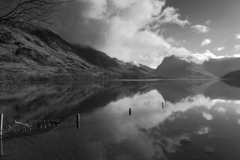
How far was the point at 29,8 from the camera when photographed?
9.39 meters

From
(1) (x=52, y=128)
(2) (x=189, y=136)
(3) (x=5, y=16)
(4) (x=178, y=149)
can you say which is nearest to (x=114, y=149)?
(4) (x=178, y=149)

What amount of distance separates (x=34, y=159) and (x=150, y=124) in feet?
71.3

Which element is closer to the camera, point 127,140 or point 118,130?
point 127,140

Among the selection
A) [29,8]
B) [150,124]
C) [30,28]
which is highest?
[29,8]

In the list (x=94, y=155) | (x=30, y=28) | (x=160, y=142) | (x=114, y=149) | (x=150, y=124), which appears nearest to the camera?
(x=30, y=28)

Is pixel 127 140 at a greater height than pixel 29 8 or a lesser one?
lesser

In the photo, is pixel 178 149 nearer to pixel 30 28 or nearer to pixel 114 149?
pixel 114 149

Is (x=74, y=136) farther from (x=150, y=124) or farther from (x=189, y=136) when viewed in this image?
(x=189, y=136)

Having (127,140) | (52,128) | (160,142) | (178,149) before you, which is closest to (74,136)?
(52,128)

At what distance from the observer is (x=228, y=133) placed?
25.0 meters

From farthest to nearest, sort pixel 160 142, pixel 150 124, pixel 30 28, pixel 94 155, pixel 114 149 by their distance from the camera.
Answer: pixel 150 124 → pixel 160 142 → pixel 114 149 → pixel 94 155 → pixel 30 28

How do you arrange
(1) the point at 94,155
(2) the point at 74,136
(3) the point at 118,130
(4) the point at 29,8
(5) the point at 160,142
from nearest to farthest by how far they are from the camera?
1. (4) the point at 29,8
2. (1) the point at 94,155
3. (5) the point at 160,142
4. (2) the point at 74,136
5. (3) the point at 118,130

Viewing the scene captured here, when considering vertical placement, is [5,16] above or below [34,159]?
above

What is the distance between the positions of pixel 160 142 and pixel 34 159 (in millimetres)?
16224
